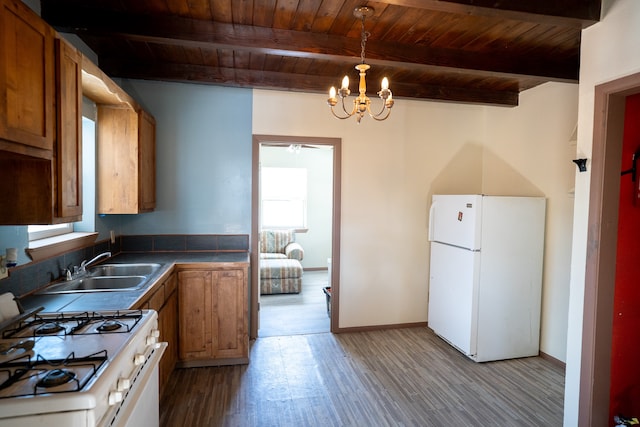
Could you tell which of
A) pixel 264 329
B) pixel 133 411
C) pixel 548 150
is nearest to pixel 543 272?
pixel 548 150

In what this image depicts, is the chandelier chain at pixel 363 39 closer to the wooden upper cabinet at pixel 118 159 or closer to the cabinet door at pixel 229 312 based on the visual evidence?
the wooden upper cabinet at pixel 118 159

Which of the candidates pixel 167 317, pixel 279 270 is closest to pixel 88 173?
pixel 167 317

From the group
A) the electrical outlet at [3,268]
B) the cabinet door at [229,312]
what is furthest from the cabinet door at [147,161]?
the electrical outlet at [3,268]

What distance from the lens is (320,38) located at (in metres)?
2.47

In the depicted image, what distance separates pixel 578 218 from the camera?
2.04 m

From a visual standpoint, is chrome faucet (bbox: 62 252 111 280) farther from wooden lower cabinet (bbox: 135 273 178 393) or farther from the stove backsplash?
wooden lower cabinet (bbox: 135 273 178 393)

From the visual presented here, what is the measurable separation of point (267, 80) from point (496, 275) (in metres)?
2.86

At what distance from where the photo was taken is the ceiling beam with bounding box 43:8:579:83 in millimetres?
2193

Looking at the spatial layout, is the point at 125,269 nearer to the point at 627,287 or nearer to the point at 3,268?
the point at 3,268

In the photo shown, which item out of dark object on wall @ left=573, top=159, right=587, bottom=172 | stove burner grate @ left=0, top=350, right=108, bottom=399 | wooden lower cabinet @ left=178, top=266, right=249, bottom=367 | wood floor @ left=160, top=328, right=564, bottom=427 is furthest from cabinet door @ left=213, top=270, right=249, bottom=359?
dark object on wall @ left=573, top=159, right=587, bottom=172

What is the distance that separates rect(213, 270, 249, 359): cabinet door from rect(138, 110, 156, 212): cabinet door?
2.99 feet

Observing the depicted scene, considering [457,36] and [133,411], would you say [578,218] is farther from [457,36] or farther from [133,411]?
[133,411]

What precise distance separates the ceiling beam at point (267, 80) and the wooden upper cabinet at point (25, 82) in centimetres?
160

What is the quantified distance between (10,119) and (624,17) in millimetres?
2902
